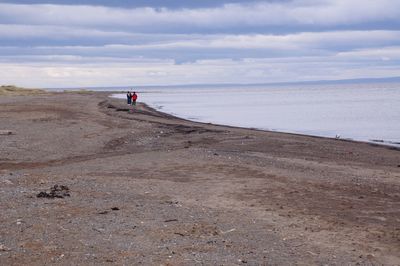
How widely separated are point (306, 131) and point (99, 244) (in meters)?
26.0

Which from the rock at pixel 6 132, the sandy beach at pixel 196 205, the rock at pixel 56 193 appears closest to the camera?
the sandy beach at pixel 196 205

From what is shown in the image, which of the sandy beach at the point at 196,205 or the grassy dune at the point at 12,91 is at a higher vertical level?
the sandy beach at the point at 196,205

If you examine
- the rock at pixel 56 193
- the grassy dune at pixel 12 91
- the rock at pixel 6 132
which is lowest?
the grassy dune at pixel 12 91

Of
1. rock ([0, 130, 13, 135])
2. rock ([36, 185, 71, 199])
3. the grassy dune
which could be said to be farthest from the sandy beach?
the grassy dune

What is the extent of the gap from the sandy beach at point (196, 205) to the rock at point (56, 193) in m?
0.08

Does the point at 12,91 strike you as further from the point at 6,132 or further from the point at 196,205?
the point at 196,205

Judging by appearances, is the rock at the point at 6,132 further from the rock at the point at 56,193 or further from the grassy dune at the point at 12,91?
the grassy dune at the point at 12,91

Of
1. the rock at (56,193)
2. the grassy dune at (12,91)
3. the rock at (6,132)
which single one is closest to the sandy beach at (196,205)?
the rock at (56,193)

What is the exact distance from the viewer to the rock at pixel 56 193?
1116 cm

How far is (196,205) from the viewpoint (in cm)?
1092

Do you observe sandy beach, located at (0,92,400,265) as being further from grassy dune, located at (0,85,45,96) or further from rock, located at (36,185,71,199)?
grassy dune, located at (0,85,45,96)

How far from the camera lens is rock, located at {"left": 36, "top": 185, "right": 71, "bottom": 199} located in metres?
11.2

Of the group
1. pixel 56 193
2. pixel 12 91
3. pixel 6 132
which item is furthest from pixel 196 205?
pixel 12 91

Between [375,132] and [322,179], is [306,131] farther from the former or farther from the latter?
[322,179]
